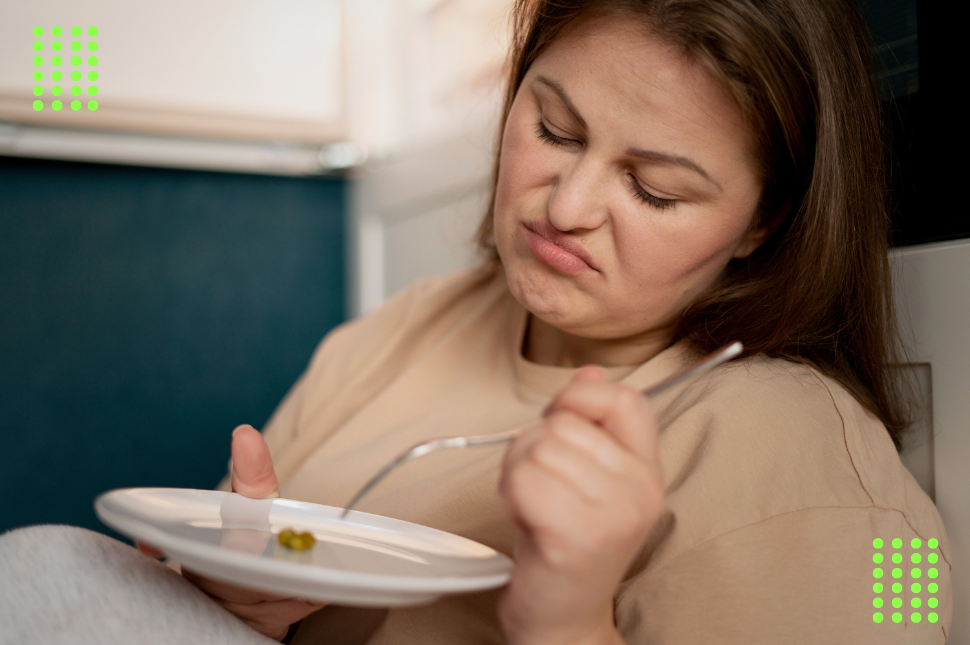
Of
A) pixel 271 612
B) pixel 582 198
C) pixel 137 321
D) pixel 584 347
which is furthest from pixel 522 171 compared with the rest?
pixel 137 321

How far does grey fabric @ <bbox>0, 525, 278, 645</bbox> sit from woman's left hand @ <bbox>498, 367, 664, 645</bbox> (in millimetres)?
230

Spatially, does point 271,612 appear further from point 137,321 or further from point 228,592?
point 137,321

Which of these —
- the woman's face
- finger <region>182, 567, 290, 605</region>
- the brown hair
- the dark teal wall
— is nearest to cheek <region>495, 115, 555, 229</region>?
the woman's face

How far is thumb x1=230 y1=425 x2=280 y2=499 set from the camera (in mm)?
645

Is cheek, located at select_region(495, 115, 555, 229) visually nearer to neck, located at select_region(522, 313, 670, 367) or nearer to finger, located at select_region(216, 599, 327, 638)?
neck, located at select_region(522, 313, 670, 367)

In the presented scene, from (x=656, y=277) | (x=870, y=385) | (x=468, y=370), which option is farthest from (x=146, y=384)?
(x=870, y=385)

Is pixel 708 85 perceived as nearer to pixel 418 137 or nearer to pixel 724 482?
pixel 724 482

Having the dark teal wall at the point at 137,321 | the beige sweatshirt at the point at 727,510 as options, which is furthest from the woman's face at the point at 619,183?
the dark teal wall at the point at 137,321

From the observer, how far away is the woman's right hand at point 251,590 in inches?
24.4

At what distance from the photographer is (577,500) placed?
44 cm

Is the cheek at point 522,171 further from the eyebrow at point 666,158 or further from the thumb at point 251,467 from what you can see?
the thumb at point 251,467

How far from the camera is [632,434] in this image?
46 cm

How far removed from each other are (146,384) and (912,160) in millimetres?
1516

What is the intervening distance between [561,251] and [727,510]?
0.94 feet
